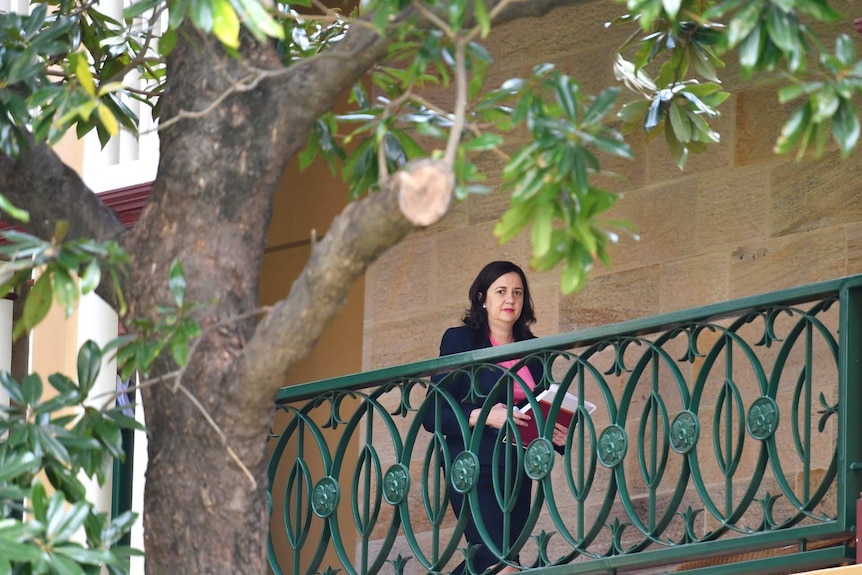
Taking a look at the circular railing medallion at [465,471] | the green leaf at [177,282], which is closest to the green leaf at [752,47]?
the green leaf at [177,282]

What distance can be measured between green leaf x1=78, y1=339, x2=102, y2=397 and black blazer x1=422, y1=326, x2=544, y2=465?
250cm

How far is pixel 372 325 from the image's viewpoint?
1030cm

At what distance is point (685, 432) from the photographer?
21.1 feet

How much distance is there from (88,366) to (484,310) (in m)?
Answer: 3.45

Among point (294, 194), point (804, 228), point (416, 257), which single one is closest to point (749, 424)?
point (804, 228)

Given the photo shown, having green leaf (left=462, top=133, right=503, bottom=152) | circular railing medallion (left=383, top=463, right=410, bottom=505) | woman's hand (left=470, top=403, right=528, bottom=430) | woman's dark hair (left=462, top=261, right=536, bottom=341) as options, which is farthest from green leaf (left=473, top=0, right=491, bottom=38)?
woman's dark hair (left=462, top=261, right=536, bottom=341)

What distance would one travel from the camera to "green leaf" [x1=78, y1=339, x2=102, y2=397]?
4711mm

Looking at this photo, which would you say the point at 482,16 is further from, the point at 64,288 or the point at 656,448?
the point at 656,448

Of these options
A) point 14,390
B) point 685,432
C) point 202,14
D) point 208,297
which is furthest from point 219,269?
point 685,432

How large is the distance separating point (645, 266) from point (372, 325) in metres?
1.79

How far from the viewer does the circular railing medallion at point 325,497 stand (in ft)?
24.3

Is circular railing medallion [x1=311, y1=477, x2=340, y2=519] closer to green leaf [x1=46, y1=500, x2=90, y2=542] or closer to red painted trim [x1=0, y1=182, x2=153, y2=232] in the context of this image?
red painted trim [x1=0, y1=182, x2=153, y2=232]

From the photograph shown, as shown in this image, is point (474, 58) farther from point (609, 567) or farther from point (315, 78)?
point (609, 567)

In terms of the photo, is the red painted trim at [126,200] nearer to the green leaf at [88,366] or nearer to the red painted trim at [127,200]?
the red painted trim at [127,200]
